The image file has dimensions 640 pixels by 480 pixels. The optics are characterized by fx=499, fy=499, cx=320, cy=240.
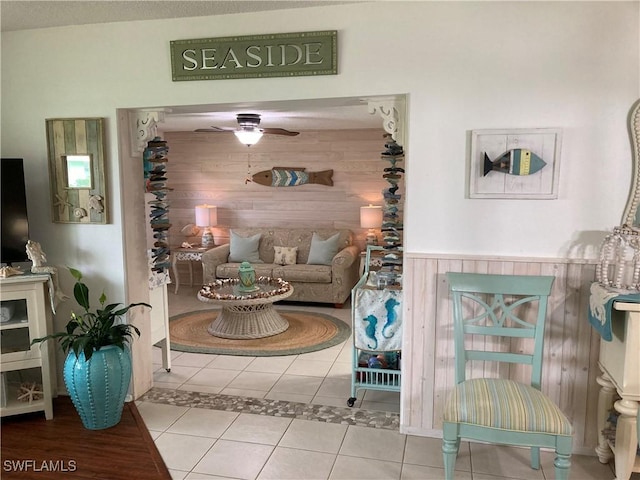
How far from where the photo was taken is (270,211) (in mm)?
6730

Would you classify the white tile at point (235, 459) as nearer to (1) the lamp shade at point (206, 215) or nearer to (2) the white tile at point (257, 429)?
(2) the white tile at point (257, 429)

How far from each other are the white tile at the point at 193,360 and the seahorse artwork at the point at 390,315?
5.48 ft

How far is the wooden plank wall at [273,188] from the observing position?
639cm

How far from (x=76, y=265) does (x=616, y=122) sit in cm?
326

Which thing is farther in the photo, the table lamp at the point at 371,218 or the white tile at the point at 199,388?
the table lamp at the point at 371,218

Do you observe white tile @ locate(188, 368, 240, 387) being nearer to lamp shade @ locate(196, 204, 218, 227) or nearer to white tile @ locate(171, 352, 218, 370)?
white tile @ locate(171, 352, 218, 370)

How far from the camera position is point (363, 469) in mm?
2529

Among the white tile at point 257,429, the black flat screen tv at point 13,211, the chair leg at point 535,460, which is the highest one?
the black flat screen tv at point 13,211

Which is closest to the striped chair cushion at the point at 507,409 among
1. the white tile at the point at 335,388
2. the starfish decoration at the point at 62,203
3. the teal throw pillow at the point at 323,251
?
the white tile at the point at 335,388

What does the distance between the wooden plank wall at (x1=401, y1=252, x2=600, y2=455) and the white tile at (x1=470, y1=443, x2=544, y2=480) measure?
26cm

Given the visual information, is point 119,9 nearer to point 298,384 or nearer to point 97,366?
point 97,366

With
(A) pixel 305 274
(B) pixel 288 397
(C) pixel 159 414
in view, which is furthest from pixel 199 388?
(A) pixel 305 274

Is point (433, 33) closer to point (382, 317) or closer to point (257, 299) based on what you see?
point (382, 317)

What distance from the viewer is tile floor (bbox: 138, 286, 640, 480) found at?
2514 mm
